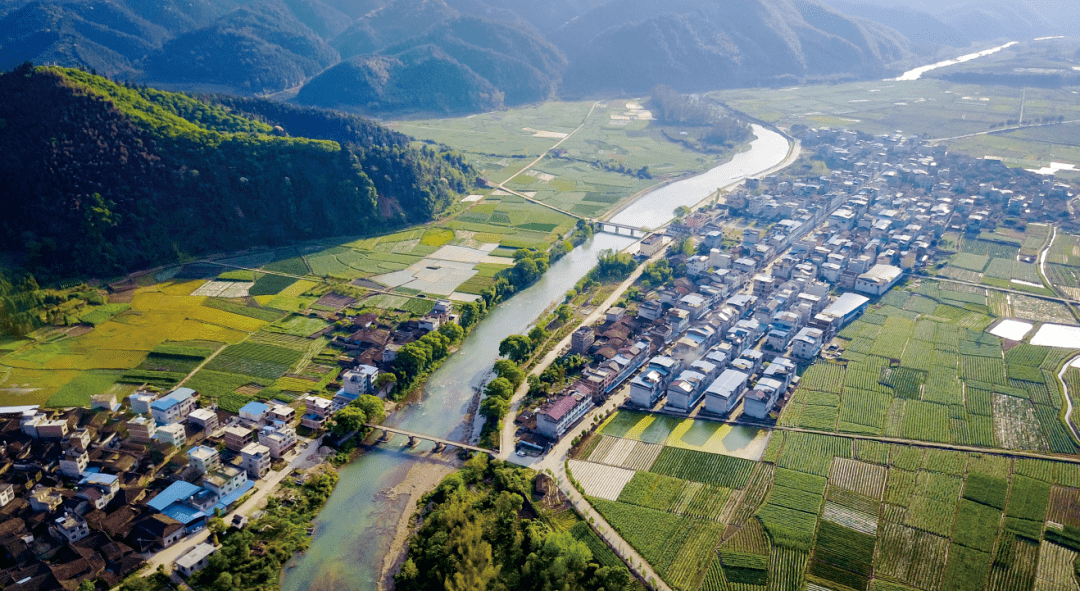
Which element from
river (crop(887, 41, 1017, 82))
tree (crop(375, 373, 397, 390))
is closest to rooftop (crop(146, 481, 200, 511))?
tree (crop(375, 373, 397, 390))

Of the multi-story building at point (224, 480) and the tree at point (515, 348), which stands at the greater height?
the multi-story building at point (224, 480)

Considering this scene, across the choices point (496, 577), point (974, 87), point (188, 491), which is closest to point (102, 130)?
point (188, 491)

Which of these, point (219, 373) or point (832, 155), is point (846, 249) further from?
point (219, 373)

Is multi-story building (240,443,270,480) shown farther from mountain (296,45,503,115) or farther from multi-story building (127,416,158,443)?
mountain (296,45,503,115)

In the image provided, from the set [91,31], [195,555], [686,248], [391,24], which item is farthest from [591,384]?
[391,24]

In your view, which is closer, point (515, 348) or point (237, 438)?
point (237, 438)

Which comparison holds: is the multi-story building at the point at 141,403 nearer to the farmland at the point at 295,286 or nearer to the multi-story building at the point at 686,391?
the farmland at the point at 295,286

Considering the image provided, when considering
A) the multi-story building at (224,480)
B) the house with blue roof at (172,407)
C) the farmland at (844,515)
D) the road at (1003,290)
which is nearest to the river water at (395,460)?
the multi-story building at (224,480)

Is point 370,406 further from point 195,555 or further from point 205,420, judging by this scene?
point 195,555
